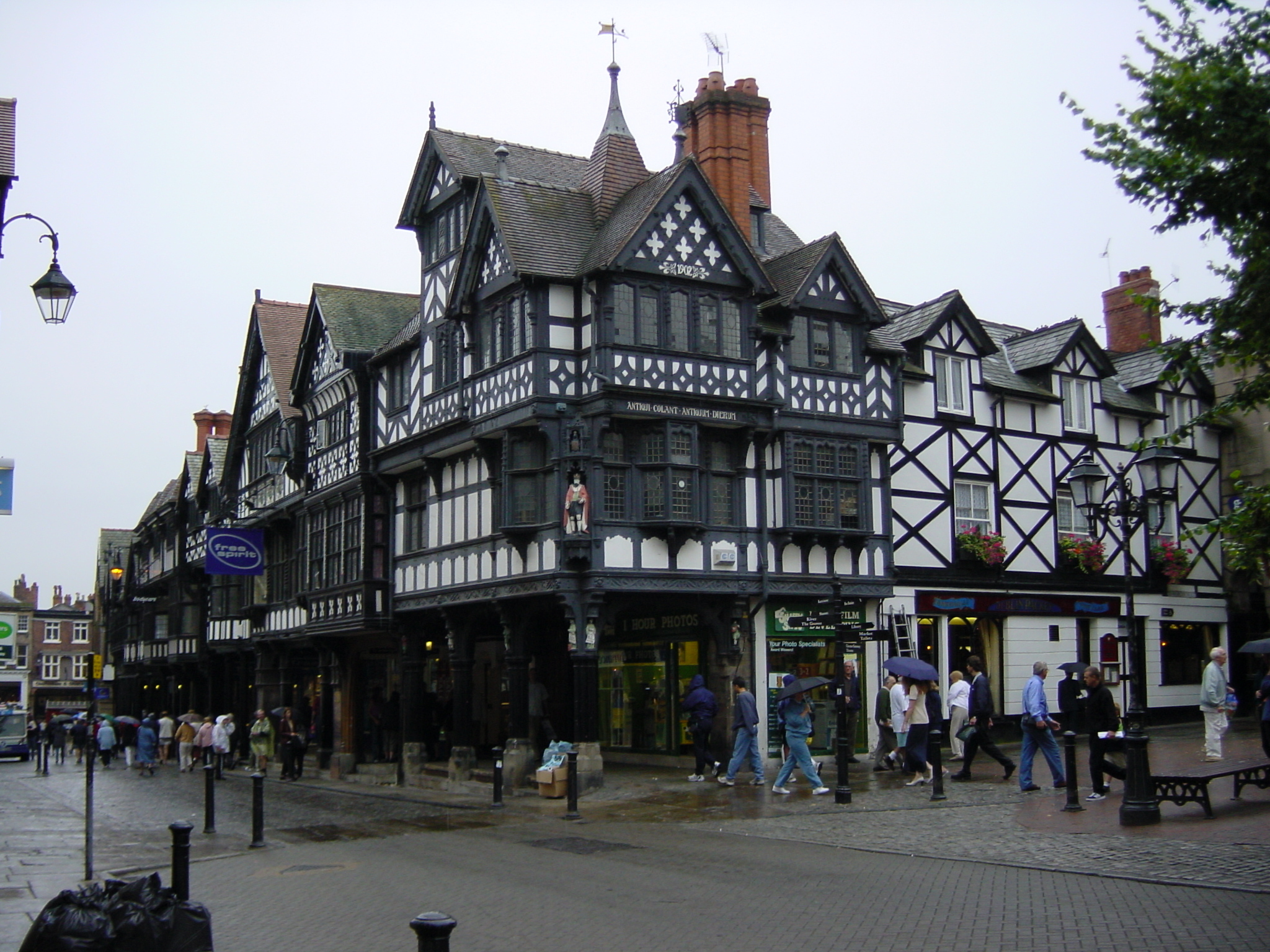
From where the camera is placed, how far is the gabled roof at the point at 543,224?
2442 centimetres

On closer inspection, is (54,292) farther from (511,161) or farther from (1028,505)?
(1028,505)

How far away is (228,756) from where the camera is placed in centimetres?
3909

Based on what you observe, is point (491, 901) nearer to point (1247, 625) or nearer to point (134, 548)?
point (1247, 625)

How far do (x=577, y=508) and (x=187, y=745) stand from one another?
21016mm

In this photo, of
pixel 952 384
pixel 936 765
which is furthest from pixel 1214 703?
pixel 952 384

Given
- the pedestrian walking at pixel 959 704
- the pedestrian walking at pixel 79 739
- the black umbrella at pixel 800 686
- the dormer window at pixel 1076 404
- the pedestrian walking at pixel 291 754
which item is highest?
the dormer window at pixel 1076 404

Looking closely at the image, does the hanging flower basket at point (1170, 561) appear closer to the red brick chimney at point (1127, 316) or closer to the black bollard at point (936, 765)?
the red brick chimney at point (1127, 316)

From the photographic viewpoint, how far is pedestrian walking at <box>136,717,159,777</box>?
37219 millimetres

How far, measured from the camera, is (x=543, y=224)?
25.4 m

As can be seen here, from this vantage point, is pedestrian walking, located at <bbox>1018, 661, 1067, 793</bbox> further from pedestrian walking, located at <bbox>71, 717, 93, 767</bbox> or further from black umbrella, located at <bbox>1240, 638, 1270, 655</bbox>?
pedestrian walking, located at <bbox>71, 717, 93, 767</bbox>

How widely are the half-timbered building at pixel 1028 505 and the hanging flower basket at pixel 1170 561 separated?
6.2 inches

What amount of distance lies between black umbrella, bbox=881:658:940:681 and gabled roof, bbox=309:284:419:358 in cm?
1633

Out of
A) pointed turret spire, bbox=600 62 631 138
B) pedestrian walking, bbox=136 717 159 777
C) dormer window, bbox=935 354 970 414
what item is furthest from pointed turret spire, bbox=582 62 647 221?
pedestrian walking, bbox=136 717 159 777

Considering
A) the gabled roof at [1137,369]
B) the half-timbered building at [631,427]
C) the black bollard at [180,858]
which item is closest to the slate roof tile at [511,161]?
the half-timbered building at [631,427]
